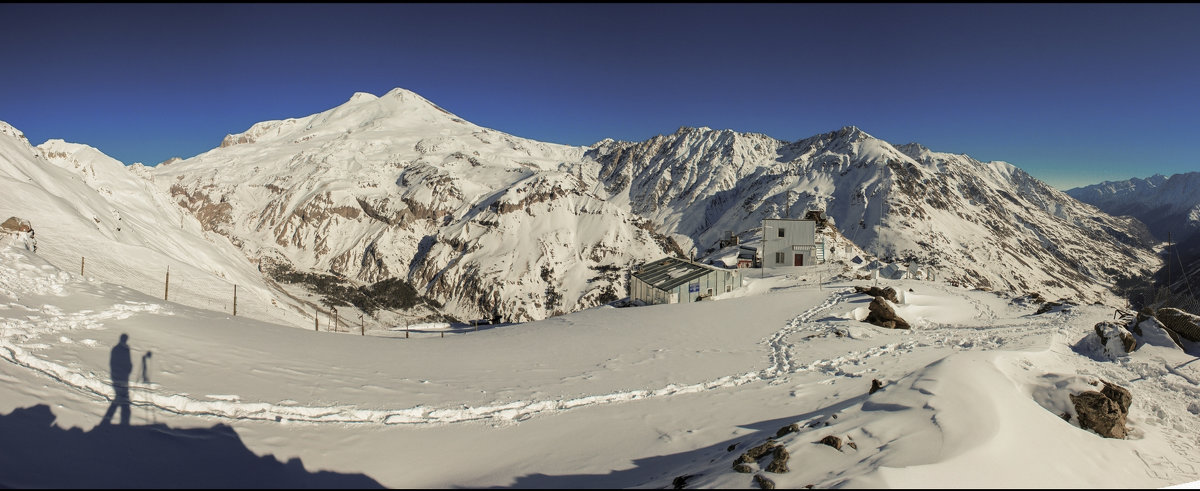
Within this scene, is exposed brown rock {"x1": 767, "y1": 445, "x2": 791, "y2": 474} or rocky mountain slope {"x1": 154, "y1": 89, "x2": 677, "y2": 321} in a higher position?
rocky mountain slope {"x1": 154, "y1": 89, "x2": 677, "y2": 321}

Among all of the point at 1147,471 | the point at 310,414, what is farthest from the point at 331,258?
the point at 1147,471

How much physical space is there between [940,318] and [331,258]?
107701 mm

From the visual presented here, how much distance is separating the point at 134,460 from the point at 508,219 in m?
94.7

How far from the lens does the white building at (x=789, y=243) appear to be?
1961 inches

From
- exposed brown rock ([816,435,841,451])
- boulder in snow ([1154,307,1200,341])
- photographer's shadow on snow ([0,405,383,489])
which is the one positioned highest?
boulder in snow ([1154,307,1200,341])

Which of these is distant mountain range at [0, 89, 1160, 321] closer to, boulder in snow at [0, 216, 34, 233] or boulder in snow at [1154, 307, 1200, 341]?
boulder in snow at [0, 216, 34, 233]

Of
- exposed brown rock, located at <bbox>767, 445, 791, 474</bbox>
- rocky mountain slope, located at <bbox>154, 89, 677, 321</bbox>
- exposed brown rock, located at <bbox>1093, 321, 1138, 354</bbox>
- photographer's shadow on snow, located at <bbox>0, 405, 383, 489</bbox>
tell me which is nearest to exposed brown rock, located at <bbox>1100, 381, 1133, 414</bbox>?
exposed brown rock, located at <bbox>767, 445, 791, 474</bbox>

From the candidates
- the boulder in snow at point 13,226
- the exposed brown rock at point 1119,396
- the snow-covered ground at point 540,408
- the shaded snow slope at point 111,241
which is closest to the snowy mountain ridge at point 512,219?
the shaded snow slope at point 111,241

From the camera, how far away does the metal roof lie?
123ft

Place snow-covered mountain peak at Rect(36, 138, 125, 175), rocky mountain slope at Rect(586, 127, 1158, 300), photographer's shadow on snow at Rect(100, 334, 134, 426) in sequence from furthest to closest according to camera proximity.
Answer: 1. rocky mountain slope at Rect(586, 127, 1158, 300)
2. snow-covered mountain peak at Rect(36, 138, 125, 175)
3. photographer's shadow on snow at Rect(100, 334, 134, 426)

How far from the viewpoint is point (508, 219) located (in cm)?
10038

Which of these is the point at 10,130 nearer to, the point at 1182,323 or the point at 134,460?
the point at 134,460

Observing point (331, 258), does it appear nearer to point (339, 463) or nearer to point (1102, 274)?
point (339, 463)

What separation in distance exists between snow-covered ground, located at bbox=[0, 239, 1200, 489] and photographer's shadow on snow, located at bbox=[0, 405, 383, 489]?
4 centimetres
